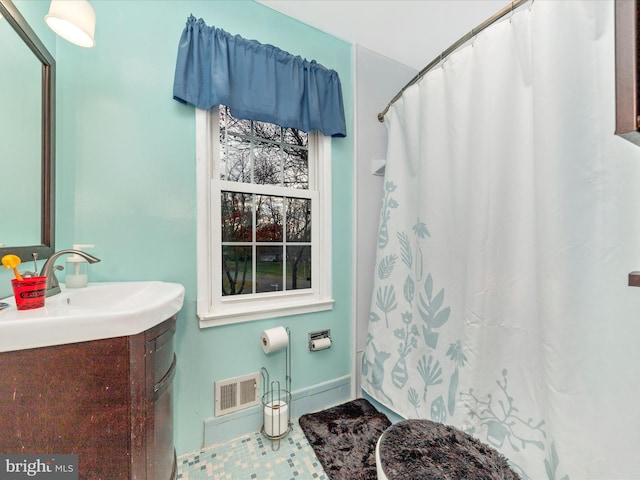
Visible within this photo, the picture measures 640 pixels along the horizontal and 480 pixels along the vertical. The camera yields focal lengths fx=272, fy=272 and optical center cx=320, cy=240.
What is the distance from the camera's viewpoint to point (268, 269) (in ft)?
5.54

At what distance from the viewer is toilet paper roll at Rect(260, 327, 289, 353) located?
147 cm

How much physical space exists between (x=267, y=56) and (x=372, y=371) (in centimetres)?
199

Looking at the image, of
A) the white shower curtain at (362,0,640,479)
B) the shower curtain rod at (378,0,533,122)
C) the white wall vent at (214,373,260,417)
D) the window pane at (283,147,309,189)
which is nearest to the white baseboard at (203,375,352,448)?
the white wall vent at (214,373,260,417)

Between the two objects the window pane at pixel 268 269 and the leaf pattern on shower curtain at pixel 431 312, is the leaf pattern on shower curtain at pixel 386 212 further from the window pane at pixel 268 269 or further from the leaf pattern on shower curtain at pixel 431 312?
the window pane at pixel 268 269

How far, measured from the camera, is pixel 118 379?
766mm

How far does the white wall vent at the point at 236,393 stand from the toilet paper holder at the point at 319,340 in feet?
1.18

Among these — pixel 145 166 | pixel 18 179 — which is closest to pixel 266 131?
pixel 145 166

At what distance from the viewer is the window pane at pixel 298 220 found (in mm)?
1749

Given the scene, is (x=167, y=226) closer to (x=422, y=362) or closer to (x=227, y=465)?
(x=227, y=465)

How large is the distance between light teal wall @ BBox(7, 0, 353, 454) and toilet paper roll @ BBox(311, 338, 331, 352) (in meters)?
0.28

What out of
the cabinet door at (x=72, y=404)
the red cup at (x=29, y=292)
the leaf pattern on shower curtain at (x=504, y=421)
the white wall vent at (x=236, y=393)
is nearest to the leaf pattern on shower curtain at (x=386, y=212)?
the leaf pattern on shower curtain at (x=504, y=421)

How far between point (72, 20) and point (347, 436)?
2.17 metres

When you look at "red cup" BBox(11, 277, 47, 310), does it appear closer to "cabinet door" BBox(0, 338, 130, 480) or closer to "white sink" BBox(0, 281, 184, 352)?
"white sink" BBox(0, 281, 184, 352)

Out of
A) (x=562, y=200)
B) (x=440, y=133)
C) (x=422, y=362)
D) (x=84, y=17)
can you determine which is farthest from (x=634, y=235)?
(x=84, y=17)
